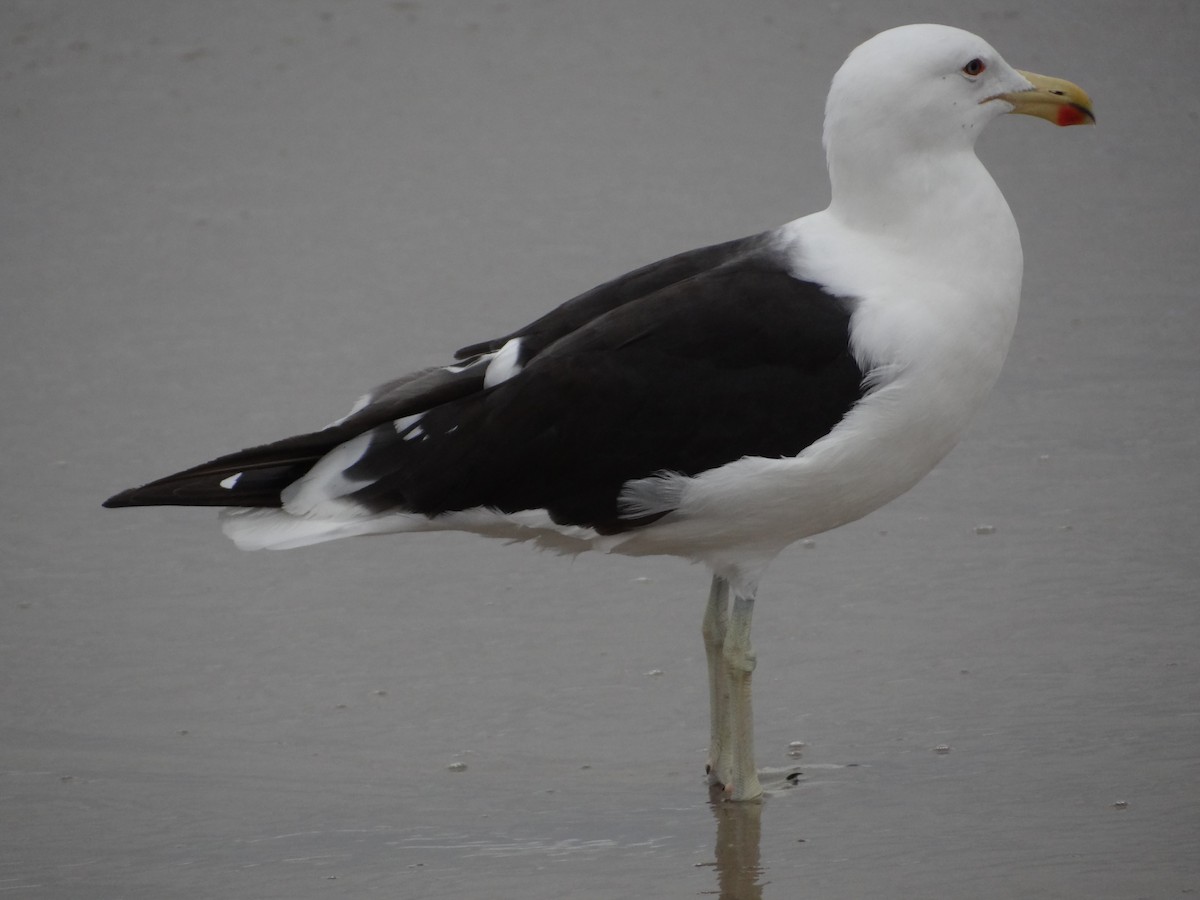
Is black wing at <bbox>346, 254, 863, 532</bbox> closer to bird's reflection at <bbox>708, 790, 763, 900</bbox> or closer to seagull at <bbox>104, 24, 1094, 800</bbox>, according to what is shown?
seagull at <bbox>104, 24, 1094, 800</bbox>

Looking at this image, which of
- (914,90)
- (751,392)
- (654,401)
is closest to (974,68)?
(914,90)

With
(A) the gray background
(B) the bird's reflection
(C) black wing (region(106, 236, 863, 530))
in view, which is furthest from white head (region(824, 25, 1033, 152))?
(B) the bird's reflection

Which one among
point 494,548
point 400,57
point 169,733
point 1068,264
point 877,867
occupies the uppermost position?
point 400,57

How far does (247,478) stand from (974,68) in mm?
1906

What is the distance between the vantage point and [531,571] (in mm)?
5434

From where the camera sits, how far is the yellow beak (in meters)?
4.29

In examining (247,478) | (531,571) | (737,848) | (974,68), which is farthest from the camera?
(531,571)

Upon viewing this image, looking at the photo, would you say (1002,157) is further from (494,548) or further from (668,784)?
(668,784)

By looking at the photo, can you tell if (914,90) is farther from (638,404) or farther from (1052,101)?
(638,404)

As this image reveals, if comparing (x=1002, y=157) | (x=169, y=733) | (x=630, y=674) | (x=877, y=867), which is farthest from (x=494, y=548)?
(x=1002, y=157)

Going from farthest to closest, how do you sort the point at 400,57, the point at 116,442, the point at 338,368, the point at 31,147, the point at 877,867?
the point at 400,57, the point at 31,147, the point at 338,368, the point at 116,442, the point at 877,867

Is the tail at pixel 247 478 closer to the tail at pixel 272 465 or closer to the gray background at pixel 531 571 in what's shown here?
the tail at pixel 272 465

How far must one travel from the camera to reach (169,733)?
461 cm

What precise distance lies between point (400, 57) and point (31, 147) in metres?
2.11
